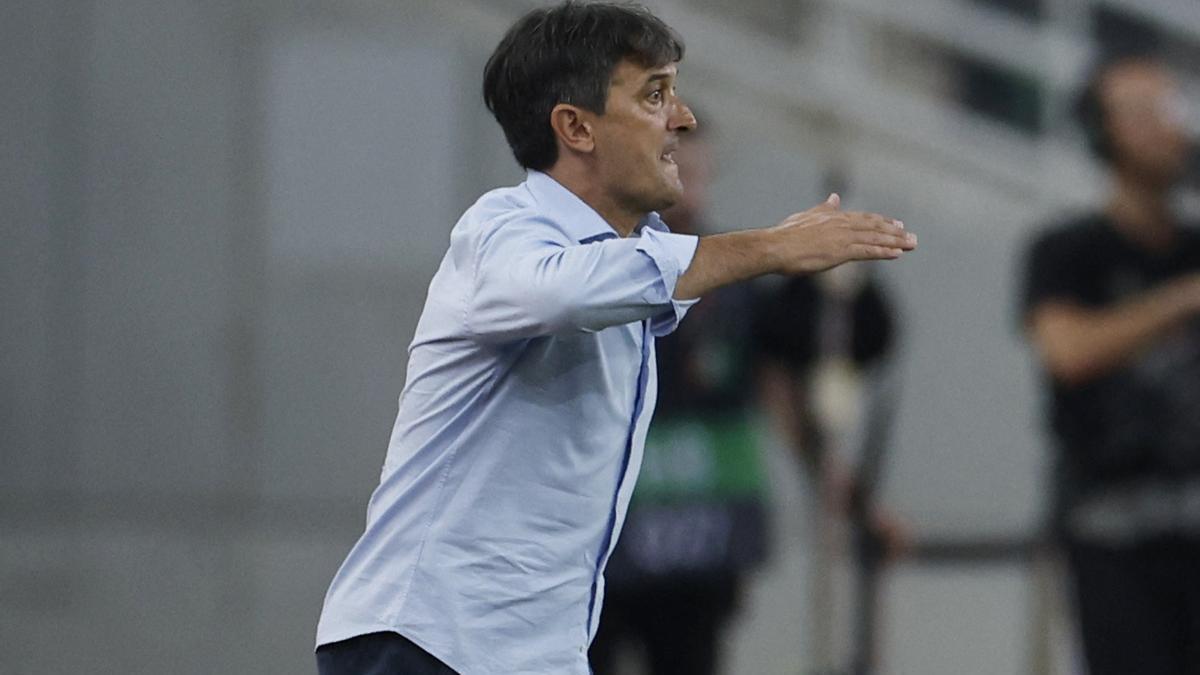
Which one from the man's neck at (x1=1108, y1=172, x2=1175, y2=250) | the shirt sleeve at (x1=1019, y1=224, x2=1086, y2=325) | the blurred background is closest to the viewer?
the shirt sleeve at (x1=1019, y1=224, x2=1086, y2=325)

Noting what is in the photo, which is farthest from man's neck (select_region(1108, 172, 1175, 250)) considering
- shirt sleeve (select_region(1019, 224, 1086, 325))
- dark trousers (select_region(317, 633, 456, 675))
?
dark trousers (select_region(317, 633, 456, 675))

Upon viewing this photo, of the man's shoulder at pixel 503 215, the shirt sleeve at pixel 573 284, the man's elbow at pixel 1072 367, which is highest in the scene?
the man's shoulder at pixel 503 215

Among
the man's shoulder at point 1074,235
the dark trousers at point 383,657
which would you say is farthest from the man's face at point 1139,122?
the dark trousers at point 383,657

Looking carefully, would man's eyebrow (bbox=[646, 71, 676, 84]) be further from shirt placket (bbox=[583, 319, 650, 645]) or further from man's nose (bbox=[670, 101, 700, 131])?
shirt placket (bbox=[583, 319, 650, 645])

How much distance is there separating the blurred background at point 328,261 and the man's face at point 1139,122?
5.35 ft

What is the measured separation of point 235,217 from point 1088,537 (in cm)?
305

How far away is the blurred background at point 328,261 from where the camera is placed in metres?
6.27

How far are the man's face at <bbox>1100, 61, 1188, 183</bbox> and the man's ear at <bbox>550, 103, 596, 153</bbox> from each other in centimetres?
236

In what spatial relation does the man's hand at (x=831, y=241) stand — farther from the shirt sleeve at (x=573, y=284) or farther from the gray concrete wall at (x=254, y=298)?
the gray concrete wall at (x=254, y=298)

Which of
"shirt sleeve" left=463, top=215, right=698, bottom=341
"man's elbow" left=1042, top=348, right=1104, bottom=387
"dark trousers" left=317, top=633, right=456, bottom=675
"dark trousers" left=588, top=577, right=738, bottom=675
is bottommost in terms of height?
"dark trousers" left=588, top=577, right=738, bottom=675

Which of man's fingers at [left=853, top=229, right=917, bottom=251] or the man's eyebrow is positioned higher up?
the man's eyebrow

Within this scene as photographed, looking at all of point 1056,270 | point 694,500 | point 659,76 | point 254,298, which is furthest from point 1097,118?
point 254,298

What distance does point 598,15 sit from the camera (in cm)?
263

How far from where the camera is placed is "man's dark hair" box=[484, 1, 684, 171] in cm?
260
